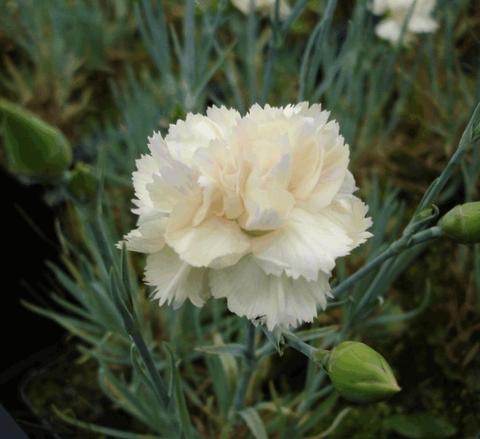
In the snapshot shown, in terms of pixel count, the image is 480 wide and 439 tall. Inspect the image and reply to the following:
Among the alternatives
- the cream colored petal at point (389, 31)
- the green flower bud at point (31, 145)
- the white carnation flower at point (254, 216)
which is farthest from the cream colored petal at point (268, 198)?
the cream colored petal at point (389, 31)

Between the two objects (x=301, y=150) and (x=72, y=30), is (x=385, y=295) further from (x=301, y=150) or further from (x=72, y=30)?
(x=72, y=30)

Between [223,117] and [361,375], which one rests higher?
[223,117]

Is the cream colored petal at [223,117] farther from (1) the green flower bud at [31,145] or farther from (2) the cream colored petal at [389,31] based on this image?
(2) the cream colored petal at [389,31]

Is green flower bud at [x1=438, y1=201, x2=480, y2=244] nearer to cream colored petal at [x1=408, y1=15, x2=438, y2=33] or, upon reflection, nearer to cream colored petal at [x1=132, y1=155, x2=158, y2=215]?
cream colored petal at [x1=132, y1=155, x2=158, y2=215]

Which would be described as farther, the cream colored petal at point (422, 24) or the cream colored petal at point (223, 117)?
the cream colored petal at point (422, 24)

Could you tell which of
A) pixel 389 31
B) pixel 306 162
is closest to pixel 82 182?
pixel 306 162

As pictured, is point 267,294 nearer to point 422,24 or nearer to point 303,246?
point 303,246
